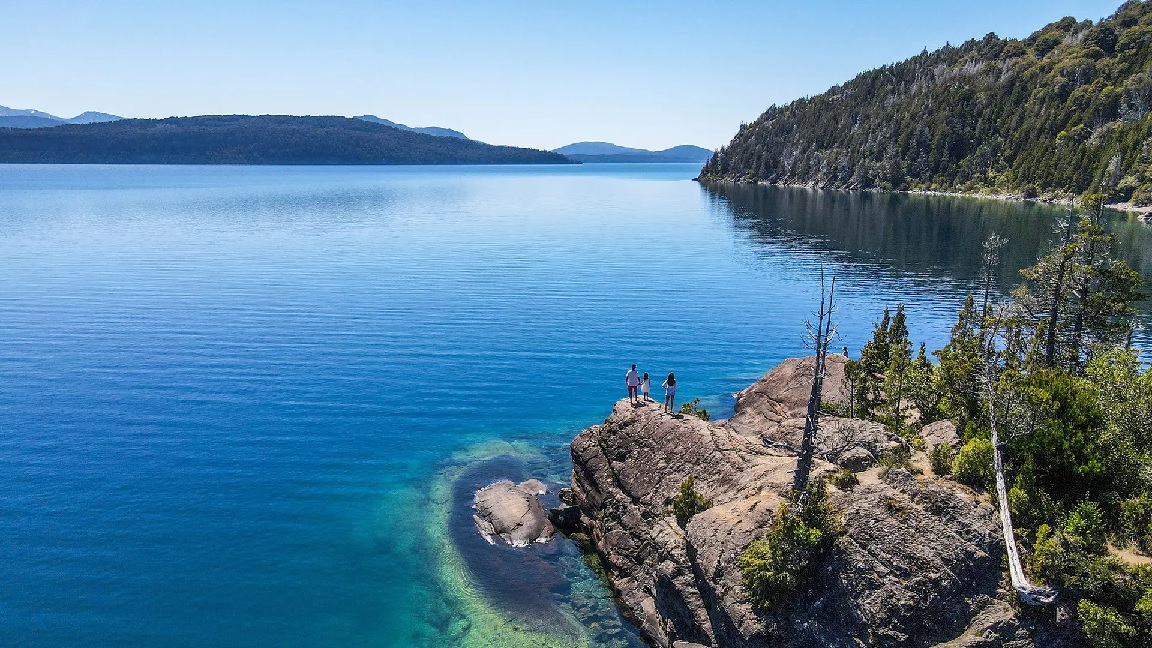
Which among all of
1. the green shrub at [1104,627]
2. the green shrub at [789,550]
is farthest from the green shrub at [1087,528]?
the green shrub at [789,550]

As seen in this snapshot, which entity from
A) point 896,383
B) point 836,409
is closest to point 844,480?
point 836,409

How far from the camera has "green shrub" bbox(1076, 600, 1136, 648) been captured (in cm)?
1712

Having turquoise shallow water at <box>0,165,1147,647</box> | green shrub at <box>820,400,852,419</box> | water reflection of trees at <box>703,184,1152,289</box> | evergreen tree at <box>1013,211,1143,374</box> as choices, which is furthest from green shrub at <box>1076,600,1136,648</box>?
water reflection of trees at <box>703,184,1152,289</box>

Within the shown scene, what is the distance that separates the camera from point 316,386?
4800cm

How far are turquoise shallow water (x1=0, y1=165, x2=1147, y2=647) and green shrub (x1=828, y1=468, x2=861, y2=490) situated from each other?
9.71 meters

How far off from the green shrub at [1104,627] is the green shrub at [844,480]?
6624 millimetres

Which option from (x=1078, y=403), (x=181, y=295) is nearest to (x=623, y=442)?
(x=1078, y=403)

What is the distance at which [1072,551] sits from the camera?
18469 millimetres

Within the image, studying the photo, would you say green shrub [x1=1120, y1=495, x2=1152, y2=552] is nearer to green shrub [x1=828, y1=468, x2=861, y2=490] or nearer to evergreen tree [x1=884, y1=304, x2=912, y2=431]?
green shrub [x1=828, y1=468, x2=861, y2=490]

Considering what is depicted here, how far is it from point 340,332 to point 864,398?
43884 mm

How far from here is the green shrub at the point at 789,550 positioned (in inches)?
808

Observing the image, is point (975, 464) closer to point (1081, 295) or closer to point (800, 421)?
point (800, 421)

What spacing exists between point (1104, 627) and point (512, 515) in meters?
22.4

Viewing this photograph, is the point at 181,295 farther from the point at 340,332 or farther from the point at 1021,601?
the point at 1021,601
